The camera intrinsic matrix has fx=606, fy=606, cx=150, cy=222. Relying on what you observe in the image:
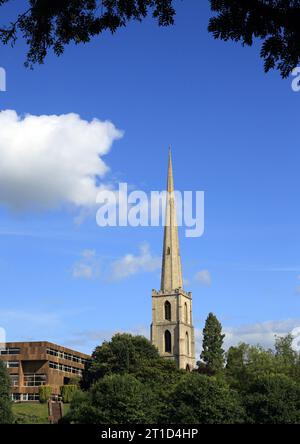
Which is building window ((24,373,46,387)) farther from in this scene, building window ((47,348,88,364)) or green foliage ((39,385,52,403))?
building window ((47,348,88,364))

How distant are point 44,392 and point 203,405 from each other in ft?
145

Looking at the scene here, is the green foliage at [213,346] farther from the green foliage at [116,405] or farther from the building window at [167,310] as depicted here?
the green foliage at [116,405]

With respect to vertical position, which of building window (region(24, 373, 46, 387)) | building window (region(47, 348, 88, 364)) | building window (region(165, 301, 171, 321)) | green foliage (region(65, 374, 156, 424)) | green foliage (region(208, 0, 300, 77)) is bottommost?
green foliage (region(65, 374, 156, 424))

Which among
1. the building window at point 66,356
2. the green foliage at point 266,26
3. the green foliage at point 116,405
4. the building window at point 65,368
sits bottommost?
the green foliage at point 116,405

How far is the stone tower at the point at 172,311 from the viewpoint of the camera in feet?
400

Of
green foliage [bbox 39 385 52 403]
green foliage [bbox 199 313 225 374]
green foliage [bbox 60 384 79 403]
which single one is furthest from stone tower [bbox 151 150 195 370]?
green foliage [bbox 39 385 52 403]

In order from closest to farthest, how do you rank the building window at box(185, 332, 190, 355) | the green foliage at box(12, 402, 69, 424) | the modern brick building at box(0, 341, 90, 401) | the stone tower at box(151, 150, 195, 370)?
the green foliage at box(12, 402, 69, 424) → the modern brick building at box(0, 341, 90, 401) → the stone tower at box(151, 150, 195, 370) → the building window at box(185, 332, 190, 355)

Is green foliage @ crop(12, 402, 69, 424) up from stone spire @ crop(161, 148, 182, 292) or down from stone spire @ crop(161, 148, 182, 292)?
down

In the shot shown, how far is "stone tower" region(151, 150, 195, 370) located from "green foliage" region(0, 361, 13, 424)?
6008 cm

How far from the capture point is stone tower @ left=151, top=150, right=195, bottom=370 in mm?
122000

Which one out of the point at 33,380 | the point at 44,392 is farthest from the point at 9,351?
the point at 44,392

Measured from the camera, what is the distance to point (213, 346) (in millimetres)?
115875

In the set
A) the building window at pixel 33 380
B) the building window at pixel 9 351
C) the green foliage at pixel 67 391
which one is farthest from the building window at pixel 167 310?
the building window at pixel 9 351
